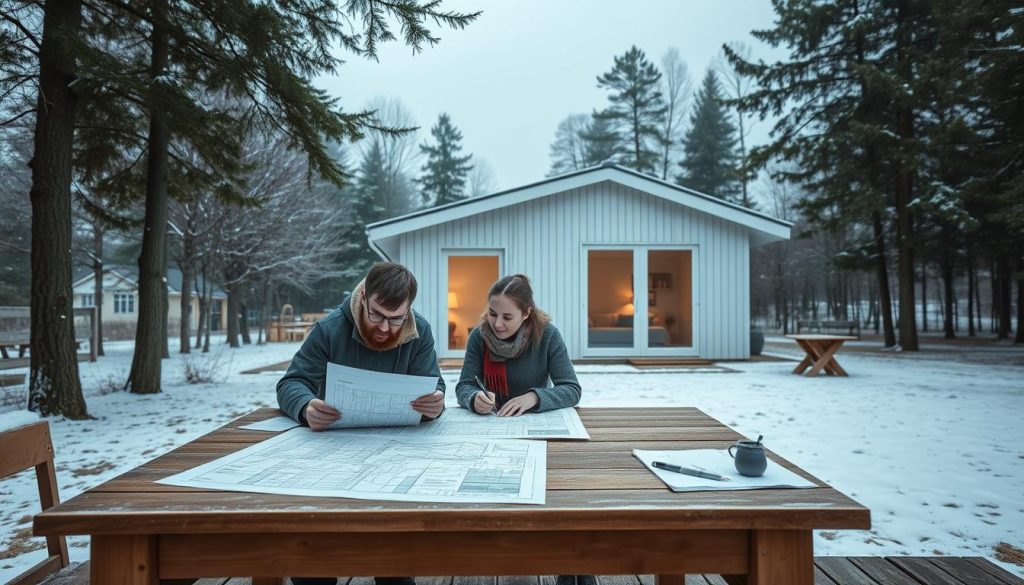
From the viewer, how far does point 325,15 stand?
4465mm

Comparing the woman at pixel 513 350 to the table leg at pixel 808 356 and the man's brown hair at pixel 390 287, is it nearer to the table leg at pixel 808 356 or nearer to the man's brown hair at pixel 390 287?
the man's brown hair at pixel 390 287

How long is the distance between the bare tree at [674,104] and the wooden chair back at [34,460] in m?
22.5

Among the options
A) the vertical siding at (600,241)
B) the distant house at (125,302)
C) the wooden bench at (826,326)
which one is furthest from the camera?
the distant house at (125,302)

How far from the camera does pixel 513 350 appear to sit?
7.09ft

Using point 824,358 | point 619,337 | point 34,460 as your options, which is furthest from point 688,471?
point 619,337

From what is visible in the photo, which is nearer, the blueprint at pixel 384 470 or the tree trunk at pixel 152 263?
the blueprint at pixel 384 470

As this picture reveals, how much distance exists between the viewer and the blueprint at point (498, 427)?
4.66 ft

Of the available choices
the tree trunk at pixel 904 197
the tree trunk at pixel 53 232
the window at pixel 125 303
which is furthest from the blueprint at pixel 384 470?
the window at pixel 125 303

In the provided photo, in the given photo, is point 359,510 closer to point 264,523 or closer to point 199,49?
point 264,523

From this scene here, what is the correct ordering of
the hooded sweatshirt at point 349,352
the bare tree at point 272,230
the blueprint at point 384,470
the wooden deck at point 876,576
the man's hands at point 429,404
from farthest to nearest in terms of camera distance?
the bare tree at point 272,230
the wooden deck at point 876,576
the hooded sweatshirt at point 349,352
the man's hands at point 429,404
the blueprint at point 384,470

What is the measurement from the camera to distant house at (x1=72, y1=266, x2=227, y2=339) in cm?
1906

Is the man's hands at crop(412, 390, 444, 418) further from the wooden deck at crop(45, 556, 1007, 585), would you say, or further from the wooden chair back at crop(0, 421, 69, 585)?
the wooden chair back at crop(0, 421, 69, 585)

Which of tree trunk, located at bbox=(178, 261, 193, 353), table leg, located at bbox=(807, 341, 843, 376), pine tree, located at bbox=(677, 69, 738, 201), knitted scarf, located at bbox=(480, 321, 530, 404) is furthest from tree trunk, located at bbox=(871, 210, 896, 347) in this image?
tree trunk, located at bbox=(178, 261, 193, 353)

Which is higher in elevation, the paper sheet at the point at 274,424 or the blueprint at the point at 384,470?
the blueprint at the point at 384,470
